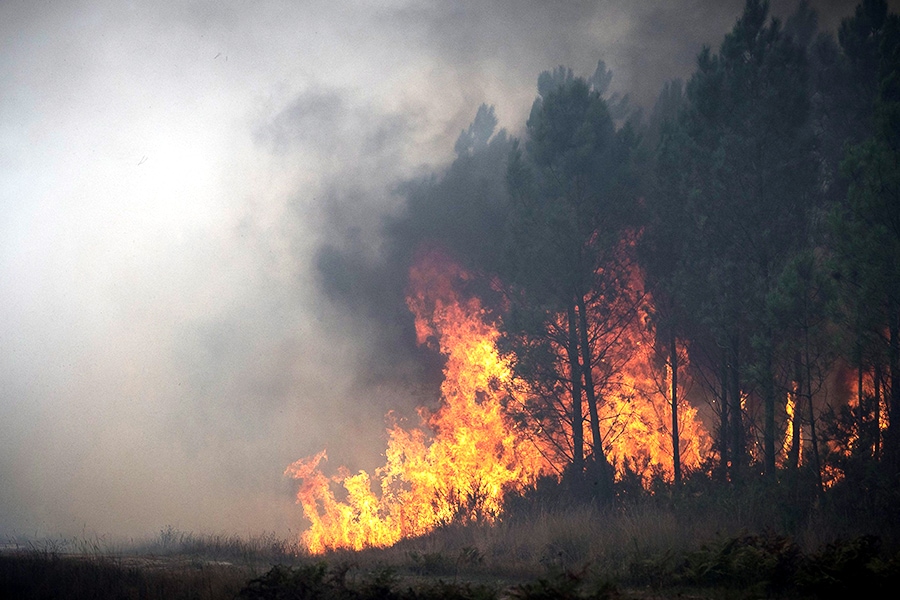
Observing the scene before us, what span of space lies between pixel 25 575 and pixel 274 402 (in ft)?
84.3

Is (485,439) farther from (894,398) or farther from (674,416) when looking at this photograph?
(894,398)

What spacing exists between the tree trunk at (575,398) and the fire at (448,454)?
2086mm

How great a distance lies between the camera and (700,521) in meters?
15.5

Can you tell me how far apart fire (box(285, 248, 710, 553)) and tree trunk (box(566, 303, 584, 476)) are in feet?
2.51

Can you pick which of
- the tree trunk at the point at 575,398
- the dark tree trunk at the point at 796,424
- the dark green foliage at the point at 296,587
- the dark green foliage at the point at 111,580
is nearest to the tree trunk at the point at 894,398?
the dark tree trunk at the point at 796,424

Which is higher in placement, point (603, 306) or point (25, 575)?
point (603, 306)

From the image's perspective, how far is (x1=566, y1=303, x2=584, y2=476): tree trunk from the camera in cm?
2222

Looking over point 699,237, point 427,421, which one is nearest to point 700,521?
point 699,237

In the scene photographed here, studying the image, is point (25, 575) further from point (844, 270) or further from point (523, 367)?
point (844, 270)

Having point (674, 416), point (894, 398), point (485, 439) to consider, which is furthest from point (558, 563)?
point (485, 439)

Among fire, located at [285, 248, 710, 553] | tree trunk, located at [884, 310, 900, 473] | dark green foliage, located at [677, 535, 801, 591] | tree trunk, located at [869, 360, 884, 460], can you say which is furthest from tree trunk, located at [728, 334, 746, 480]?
dark green foliage, located at [677, 535, 801, 591]

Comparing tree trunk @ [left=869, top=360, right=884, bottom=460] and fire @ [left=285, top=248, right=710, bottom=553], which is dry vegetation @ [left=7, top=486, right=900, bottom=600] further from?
fire @ [left=285, top=248, right=710, bottom=553]

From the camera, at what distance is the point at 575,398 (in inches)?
881

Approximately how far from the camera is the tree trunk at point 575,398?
22.2 metres
